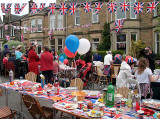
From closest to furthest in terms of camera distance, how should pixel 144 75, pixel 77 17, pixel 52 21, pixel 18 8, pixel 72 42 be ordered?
pixel 144 75, pixel 72 42, pixel 18 8, pixel 77 17, pixel 52 21

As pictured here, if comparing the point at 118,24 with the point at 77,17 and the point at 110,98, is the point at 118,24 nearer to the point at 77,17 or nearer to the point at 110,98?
the point at 77,17

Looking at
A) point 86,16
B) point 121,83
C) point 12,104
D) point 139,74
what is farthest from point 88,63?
point 86,16

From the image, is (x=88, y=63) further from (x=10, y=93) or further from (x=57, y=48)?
(x=57, y=48)

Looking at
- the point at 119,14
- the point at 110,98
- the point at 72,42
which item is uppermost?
the point at 119,14

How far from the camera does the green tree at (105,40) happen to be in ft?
55.3

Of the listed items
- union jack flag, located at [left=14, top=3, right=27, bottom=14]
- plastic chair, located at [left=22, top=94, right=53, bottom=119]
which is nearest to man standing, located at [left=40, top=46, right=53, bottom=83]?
plastic chair, located at [left=22, top=94, right=53, bottom=119]

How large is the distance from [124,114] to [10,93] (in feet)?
18.6

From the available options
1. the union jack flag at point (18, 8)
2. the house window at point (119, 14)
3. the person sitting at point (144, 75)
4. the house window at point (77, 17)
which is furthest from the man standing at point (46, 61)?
the house window at point (77, 17)

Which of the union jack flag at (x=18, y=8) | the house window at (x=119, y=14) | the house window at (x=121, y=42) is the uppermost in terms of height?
the house window at (x=119, y=14)

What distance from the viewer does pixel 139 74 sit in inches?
190

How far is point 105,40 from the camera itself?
1697cm

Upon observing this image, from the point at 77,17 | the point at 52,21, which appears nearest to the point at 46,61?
the point at 77,17

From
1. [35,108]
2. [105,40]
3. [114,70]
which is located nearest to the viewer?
[35,108]

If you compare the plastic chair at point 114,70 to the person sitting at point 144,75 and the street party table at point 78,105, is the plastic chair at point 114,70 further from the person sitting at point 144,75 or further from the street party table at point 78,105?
the street party table at point 78,105
